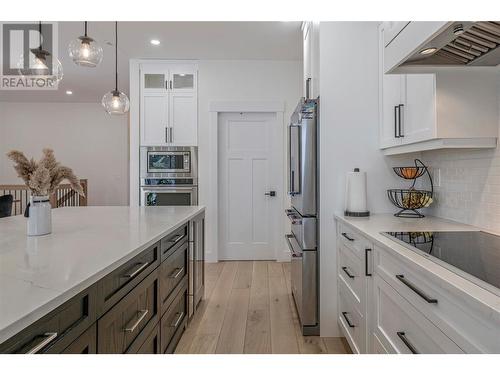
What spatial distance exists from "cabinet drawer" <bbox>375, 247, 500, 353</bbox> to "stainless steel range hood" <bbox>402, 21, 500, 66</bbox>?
34.9 inches

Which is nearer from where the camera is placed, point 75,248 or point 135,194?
point 75,248

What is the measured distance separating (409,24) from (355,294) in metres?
1.45

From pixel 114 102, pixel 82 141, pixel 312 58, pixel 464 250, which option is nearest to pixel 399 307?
pixel 464 250

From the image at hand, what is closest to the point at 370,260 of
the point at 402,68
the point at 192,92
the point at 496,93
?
the point at 402,68

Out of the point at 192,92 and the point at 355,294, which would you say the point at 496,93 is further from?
the point at 192,92

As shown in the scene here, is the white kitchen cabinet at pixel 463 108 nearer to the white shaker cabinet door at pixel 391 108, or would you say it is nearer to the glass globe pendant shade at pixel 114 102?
the white shaker cabinet door at pixel 391 108

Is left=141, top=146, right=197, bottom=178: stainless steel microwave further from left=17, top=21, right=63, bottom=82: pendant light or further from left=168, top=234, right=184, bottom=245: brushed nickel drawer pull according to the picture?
left=168, top=234, right=184, bottom=245: brushed nickel drawer pull

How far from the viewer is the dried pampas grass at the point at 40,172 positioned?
152 centimetres

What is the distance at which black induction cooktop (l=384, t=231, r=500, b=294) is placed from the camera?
0.98m

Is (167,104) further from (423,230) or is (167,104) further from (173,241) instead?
(423,230)
